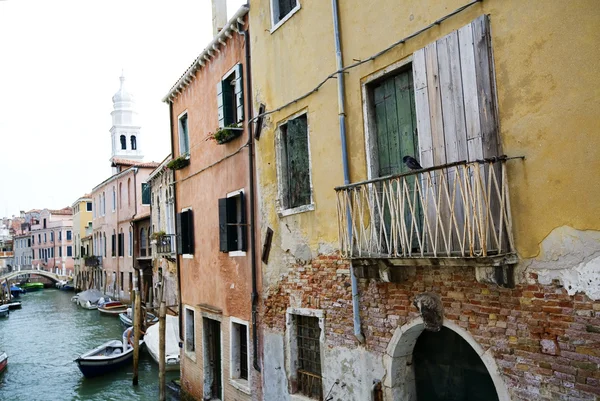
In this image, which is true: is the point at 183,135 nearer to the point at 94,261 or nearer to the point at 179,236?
the point at 179,236

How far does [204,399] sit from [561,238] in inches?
343

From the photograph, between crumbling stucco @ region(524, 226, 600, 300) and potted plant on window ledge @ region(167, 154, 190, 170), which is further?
potted plant on window ledge @ region(167, 154, 190, 170)

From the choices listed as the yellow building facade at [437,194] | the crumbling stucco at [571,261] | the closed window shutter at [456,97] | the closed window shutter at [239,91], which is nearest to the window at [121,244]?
the closed window shutter at [239,91]

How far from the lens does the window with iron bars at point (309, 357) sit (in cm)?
739

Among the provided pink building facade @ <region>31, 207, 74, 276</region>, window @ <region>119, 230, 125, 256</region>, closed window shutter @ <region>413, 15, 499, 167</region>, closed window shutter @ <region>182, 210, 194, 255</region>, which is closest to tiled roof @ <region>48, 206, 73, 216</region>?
pink building facade @ <region>31, 207, 74, 276</region>

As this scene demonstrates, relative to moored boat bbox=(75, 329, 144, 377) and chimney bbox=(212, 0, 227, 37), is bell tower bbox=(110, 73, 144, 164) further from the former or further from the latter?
chimney bbox=(212, 0, 227, 37)

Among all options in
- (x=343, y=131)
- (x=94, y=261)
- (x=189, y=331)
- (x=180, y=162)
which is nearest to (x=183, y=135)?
(x=180, y=162)

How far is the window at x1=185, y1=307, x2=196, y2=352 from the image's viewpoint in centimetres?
1229

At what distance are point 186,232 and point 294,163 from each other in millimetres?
5337

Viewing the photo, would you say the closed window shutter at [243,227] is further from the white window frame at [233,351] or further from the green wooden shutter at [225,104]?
the green wooden shutter at [225,104]

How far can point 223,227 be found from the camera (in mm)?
9773

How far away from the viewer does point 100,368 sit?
1755cm

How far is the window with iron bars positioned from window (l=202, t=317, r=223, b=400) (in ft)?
12.4

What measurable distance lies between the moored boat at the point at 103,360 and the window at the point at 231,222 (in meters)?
10.1
